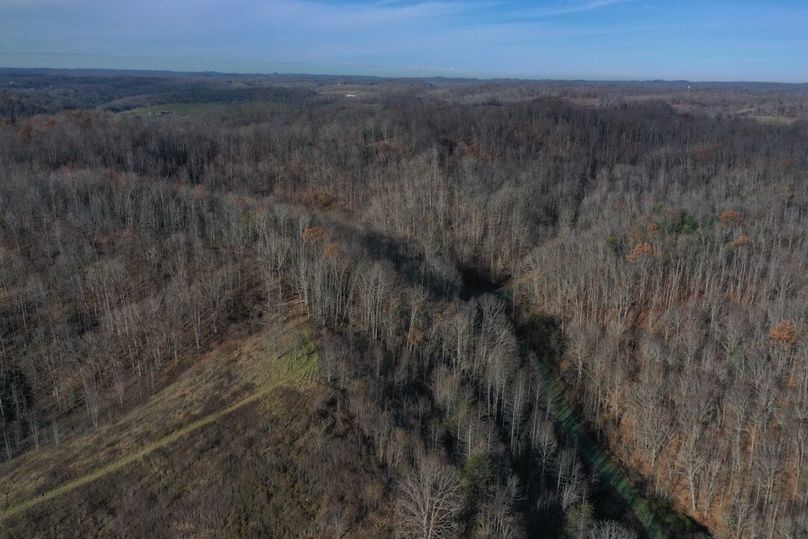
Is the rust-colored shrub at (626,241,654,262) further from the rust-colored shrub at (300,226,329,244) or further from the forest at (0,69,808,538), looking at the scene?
the rust-colored shrub at (300,226,329,244)

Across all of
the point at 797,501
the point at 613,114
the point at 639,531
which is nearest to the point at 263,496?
the point at 639,531

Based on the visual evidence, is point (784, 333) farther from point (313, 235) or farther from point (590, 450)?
point (313, 235)

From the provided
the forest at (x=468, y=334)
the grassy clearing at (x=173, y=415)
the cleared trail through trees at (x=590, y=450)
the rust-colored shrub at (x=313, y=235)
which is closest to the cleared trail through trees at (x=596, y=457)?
the cleared trail through trees at (x=590, y=450)

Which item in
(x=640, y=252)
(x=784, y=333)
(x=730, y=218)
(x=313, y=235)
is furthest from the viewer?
(x=730, y=218)

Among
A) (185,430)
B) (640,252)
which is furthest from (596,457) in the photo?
(185,430)

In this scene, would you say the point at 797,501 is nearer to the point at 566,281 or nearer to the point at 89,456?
the point at 566,281

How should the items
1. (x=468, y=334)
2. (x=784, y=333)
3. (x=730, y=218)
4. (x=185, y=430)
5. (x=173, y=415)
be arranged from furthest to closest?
1. (x=730, y=218)
2. (x=468, y=334)
3. (x=784, y=333)
4. (x=173, y=415)
5. (x=185, y=430)

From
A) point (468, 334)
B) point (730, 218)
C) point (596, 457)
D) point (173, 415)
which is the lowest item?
point (596, 457)
